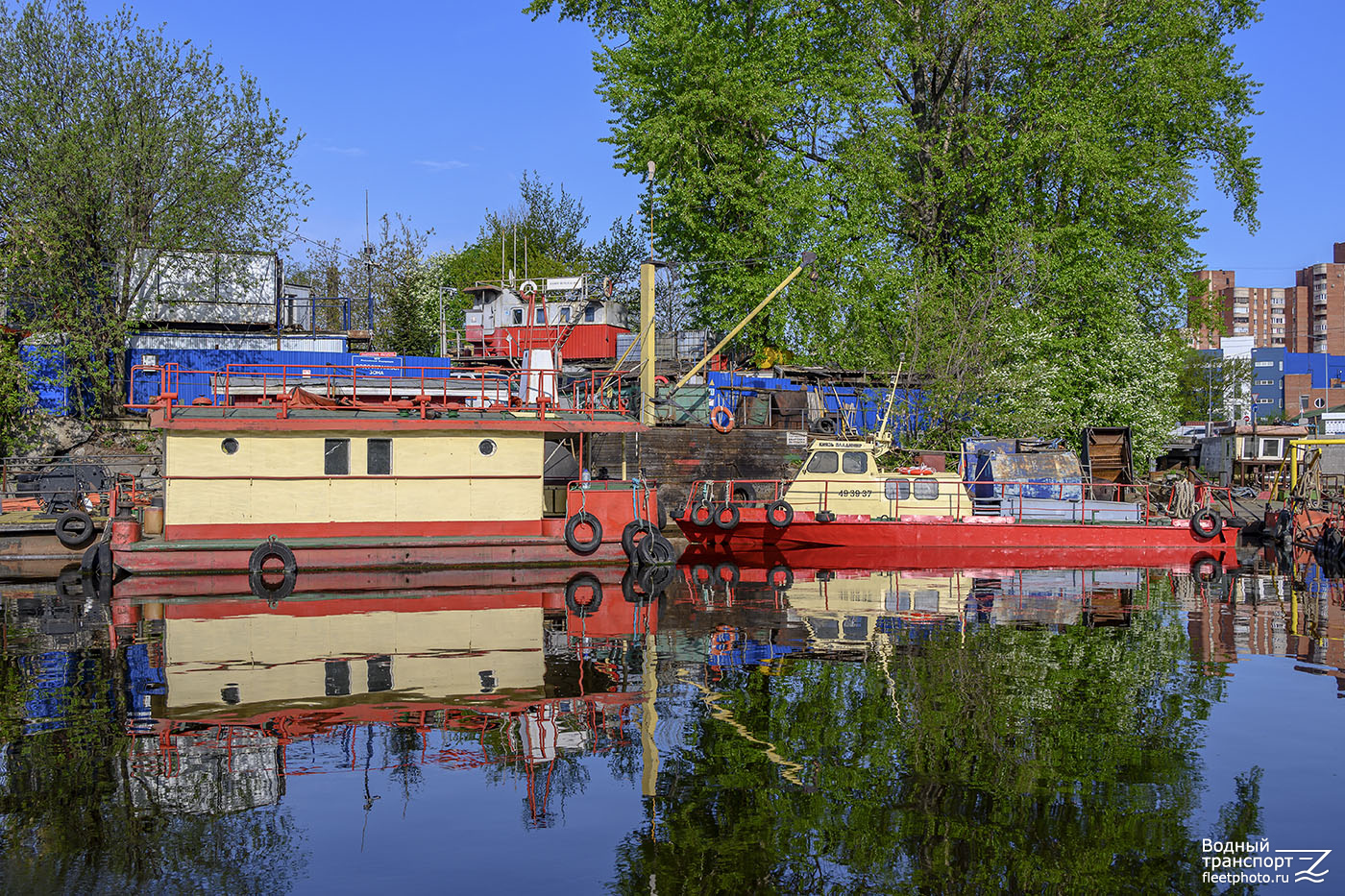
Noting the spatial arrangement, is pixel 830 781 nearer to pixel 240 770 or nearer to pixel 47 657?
pixel 240 770

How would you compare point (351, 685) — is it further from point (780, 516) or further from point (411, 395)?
point (411, 395)

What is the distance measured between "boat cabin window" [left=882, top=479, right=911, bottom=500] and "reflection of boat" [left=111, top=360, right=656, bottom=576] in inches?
263

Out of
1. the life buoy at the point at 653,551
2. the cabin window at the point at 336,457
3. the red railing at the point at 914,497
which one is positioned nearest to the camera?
the cabin window at the point at 336,457

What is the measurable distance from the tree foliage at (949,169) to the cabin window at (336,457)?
1943 centimetres

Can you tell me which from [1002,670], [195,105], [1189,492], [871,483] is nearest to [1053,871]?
[1002,670]

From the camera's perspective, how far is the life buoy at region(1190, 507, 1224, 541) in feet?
87.8

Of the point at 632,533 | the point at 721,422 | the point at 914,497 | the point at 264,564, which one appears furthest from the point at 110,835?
the point at 721,422

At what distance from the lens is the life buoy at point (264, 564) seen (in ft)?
65.4

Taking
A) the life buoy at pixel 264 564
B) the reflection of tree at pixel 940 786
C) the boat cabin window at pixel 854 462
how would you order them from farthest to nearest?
the boat cabin window at pixel 854 462 < the life buoy at pixel 264 564 < the reflection of tree at pixel 940 786

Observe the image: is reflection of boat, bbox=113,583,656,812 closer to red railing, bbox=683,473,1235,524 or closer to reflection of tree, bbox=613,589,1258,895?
reflection of tree, bbox=613,589,1258,895

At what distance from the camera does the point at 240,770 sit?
31.5 feet

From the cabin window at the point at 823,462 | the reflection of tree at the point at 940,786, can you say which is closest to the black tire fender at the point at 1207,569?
the cabin window at the point at 823,462

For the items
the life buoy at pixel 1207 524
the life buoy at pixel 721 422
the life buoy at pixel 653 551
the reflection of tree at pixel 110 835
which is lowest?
the reflection of tree at pixel 110 835

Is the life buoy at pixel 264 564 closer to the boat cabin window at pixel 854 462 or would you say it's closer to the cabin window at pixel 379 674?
the cabin window at pixel 379 674
